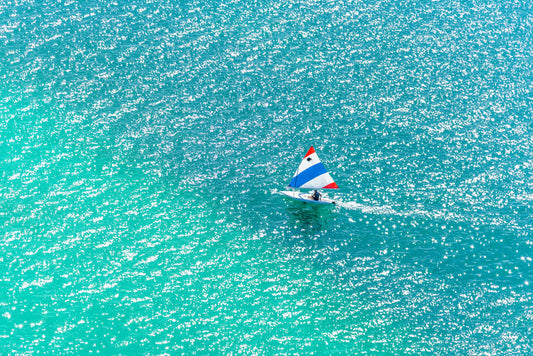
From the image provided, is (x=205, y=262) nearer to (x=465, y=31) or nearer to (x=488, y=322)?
(x=488, y=322)

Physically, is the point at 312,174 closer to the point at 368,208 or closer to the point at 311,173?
the point at 311,173

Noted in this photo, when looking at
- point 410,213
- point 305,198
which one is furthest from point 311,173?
point 410,213

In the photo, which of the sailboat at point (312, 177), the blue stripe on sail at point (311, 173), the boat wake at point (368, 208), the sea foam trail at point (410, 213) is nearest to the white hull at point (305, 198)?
the sailboat at point (312, 177)

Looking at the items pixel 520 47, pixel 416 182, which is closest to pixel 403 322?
pixel 416 182

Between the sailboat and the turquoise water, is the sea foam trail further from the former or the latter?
the sailboat

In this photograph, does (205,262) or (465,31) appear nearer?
(205,262)

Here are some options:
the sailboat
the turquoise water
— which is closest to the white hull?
the sailboat

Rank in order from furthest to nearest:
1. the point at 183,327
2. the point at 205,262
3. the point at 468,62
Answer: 1. the point at 468,62
2. the point at 205,262
3. the point at 183,327

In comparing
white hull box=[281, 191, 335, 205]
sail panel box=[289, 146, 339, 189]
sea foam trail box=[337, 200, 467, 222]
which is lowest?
sea foam trail box=[337, 200, 467, 222]
